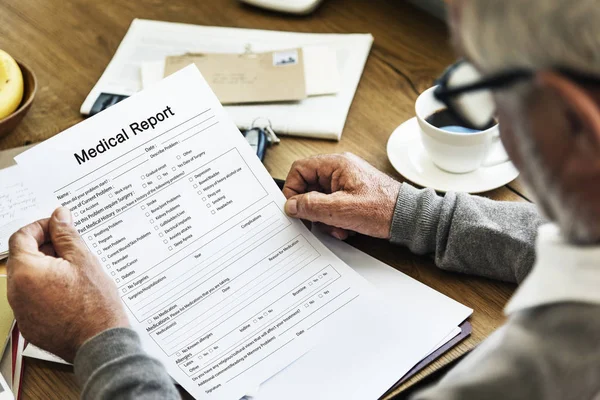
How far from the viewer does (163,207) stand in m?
0.89

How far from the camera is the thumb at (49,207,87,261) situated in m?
0.84

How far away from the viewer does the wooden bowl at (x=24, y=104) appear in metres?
1.09

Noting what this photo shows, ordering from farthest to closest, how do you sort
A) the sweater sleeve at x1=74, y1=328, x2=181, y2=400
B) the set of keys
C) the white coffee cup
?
the set of keys < the white coffee cup < the sweater sleeve at x1=74, y1=328, x2=181, y2=400

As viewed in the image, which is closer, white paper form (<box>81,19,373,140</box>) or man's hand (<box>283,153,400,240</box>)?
man's hand (<box>283,153,400,240</box>)

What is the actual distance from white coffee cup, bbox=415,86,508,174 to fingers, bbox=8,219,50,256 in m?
0.53

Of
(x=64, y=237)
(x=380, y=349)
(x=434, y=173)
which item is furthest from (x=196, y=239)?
(x=434, y=173)

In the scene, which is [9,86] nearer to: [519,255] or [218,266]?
[218,266]

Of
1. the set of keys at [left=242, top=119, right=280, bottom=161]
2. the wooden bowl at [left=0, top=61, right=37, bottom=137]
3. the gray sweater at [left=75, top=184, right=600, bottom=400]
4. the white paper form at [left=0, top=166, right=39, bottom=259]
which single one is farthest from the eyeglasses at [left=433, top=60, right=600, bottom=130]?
the wooden bowl at [left=0, top=61, right=37, bottom=137]

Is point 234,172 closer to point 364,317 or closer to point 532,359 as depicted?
point 364,317

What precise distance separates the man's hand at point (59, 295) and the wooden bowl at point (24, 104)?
1.06ft

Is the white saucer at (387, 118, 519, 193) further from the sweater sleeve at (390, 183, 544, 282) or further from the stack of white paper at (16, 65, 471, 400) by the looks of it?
the stack of white paper at (16, 65, 471, 400)

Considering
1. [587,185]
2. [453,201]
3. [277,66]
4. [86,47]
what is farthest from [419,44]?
[587,185]

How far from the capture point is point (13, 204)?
3.28 ft

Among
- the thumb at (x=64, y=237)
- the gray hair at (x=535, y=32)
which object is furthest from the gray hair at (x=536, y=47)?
the thumb at (x=64, y=237)
